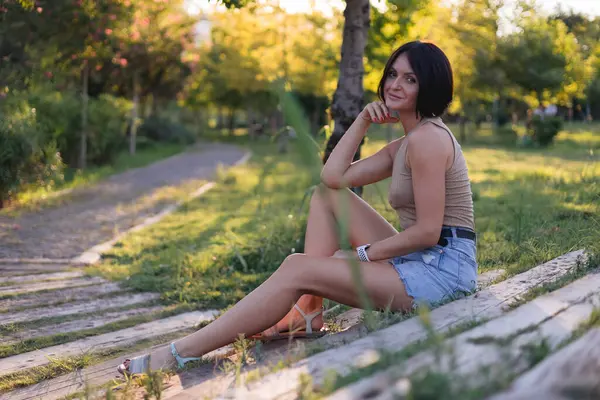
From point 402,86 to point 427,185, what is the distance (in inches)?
21.5

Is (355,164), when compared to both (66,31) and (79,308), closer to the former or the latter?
(79,308)

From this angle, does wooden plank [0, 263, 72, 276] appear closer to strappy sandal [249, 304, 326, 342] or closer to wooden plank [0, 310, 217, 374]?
wooden plank [0, 310, 217, 374]

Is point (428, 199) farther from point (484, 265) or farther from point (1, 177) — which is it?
point (1, 177)

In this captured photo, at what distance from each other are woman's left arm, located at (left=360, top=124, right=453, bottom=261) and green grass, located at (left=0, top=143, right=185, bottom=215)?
700 cm

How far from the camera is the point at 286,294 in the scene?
3221mm

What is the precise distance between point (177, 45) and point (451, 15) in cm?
964

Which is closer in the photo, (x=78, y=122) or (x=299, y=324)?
(x=299, y=324)

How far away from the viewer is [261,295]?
127 inches

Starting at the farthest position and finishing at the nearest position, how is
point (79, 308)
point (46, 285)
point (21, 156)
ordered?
point (21, 156) → point (46, 285) → point (79, 308)

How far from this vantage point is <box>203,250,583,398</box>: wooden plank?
227cm

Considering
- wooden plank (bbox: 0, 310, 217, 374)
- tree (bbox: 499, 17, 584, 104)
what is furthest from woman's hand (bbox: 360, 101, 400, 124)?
tree (bbox: 499, 17, 584, 104)

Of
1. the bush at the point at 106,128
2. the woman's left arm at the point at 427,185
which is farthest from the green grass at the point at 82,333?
the bush at the point at 106,128

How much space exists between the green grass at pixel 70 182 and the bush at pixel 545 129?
40.6 feet

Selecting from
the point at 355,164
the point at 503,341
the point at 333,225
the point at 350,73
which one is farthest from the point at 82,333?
the point at 350,73
